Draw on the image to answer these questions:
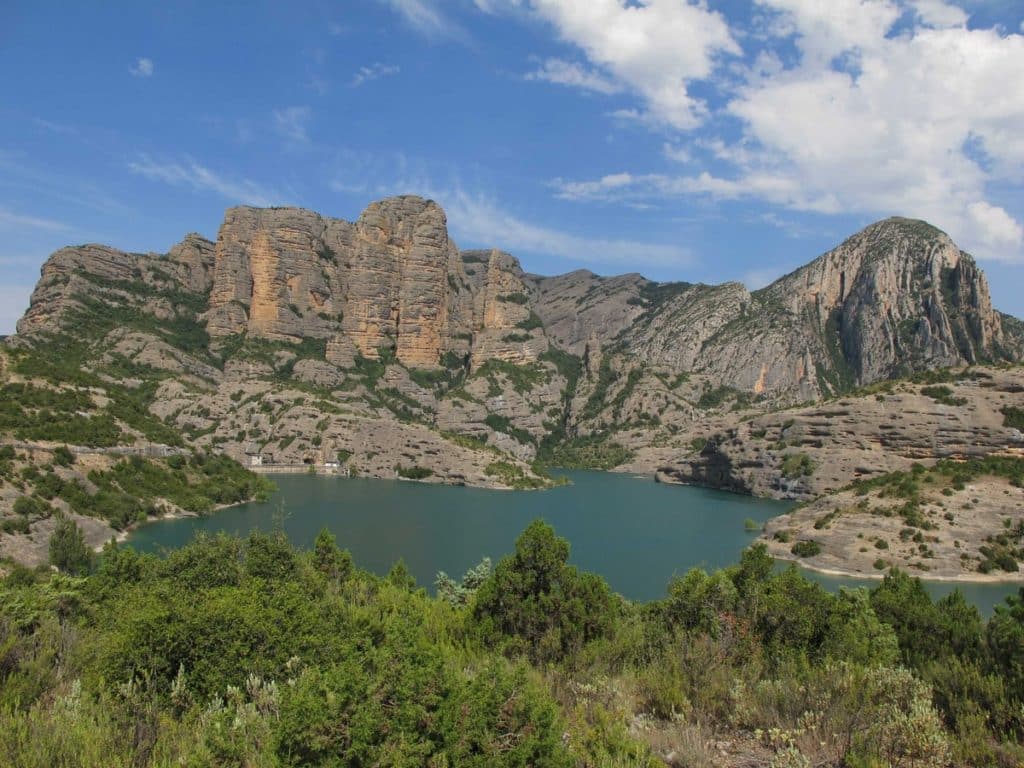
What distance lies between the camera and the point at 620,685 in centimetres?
1072

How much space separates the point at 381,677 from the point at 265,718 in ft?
6.26

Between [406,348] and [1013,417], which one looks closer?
[1013,417]

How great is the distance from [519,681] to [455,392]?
15369 cm

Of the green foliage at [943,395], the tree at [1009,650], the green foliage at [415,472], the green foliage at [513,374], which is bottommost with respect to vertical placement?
the green foliage at [415,472]

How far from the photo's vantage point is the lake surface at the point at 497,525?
163 feet

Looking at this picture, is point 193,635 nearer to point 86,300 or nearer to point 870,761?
point 870,761

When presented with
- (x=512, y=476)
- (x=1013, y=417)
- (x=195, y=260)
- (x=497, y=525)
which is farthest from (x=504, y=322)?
(x=1013, y=417)

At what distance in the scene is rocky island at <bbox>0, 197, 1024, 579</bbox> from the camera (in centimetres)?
5719

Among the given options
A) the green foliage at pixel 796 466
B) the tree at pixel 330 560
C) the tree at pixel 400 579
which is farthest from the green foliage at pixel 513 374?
the tree at pixel 330 560

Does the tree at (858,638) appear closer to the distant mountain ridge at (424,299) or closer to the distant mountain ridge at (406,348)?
the distant mountain ridge at (406,348)

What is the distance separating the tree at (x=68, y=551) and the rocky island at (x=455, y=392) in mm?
3407

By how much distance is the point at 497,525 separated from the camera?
69.9 metres

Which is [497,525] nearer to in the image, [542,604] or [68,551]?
[68,551]

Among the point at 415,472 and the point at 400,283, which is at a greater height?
the point at 400,283
